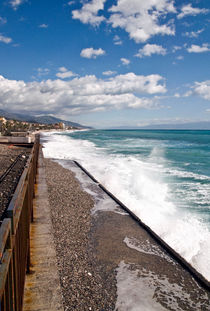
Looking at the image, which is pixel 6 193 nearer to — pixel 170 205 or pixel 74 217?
pixel 74 217

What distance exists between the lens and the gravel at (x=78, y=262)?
391 centimetres

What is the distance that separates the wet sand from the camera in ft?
13.1

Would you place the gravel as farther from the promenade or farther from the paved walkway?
the paved walkway

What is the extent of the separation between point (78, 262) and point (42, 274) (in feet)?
4.28

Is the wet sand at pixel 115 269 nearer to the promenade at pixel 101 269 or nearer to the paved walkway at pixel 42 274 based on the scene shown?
the promenade at pixel 101 269

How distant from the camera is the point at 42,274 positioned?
3742mm

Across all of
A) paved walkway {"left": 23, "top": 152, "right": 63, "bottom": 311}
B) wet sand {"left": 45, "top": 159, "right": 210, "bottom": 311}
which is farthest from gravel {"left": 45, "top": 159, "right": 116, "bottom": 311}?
paved walkway {"left": 23, "top": 152, "right": 63, "bottom": 311}

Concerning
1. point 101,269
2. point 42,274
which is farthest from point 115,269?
point 42,274

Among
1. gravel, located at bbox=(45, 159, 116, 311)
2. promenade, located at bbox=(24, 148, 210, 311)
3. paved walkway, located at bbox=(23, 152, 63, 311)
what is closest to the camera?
paved walkway, located at bbox=(23, 152, 63, 311)

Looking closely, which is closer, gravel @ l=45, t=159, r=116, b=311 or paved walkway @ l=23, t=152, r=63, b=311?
paved walkway @ l=23, t=152, r=63, b=311

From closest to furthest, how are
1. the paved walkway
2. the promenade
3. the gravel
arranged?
the paved walkway → the promenade → the gravel

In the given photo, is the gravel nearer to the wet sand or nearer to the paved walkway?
the wet sand

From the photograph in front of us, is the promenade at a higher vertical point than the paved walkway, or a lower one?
lower

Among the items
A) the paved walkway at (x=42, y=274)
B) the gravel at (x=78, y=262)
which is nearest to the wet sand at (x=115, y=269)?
the gravel at (x=78, y=262)
